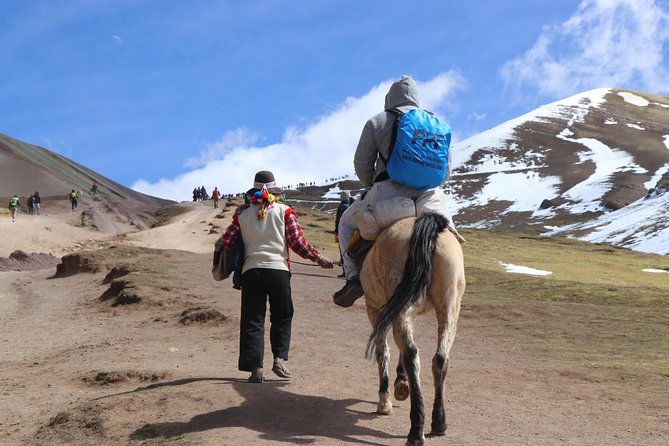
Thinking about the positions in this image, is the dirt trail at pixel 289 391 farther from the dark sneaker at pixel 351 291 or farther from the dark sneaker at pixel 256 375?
the dark sneaker at pixel 351 291

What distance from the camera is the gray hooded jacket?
22.6 ft

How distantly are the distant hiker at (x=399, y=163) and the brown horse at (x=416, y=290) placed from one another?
A: 37 cm

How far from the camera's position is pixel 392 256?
20.4 ft

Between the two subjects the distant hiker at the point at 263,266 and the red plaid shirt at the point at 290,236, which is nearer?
the distant hiker at the point at 263,266

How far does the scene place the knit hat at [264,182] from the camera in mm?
8219

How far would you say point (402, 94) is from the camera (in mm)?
7051

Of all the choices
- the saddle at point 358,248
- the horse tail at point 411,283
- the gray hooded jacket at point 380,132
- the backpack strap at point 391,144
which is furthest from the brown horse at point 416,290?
the gray hooded jacket at point 380,132

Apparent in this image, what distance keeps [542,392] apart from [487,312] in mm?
7091

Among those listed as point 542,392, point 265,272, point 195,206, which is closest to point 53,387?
point 265,272

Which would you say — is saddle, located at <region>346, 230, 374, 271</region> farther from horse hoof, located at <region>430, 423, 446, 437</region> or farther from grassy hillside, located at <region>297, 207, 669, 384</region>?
grassy hillside, located at <region>297, 207, 669, 384</region>

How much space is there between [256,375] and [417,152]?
297 centimetres

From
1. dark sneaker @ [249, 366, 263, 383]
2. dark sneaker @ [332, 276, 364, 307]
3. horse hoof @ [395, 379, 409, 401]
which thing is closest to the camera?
horse hoof @ [395, 379, 409, 401]

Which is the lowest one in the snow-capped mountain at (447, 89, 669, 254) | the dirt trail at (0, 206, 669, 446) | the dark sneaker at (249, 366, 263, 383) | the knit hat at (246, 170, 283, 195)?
the dirt trail at (0, 206, 669, 446)

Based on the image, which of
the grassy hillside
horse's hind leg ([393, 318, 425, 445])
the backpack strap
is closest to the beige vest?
the backpack strap
